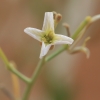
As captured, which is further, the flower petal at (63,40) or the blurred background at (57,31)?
the blurred background at (57,31)

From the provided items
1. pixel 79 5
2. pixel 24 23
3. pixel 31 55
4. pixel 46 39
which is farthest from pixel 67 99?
pixel 24 23

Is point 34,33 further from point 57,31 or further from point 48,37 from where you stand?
point 57,31


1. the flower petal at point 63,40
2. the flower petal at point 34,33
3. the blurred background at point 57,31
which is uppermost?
the flower petal at point 34,33

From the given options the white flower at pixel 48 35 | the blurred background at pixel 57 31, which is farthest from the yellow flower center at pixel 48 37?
the blurred background at pixel 57 31

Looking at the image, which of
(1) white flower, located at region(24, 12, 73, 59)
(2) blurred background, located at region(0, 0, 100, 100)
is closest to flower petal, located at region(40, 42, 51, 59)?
(1) white flower, located at region(24, 12, 73, 59)

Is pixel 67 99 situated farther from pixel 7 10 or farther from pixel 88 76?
pixel 88 76

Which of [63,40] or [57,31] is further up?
[63,40]

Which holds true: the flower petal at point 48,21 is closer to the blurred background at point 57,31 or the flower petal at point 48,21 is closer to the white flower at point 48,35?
the white flower at point 48,35

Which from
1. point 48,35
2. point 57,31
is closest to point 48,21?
point 48,35

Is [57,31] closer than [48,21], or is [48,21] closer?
[48,21]

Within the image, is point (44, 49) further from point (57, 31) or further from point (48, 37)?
point (57, 31)

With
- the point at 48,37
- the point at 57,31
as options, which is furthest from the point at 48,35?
the point at 57,31
